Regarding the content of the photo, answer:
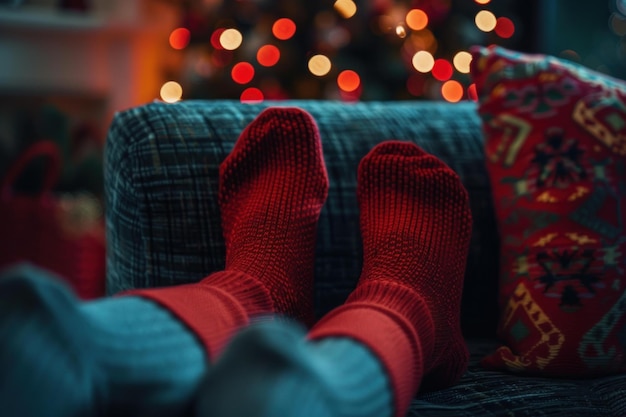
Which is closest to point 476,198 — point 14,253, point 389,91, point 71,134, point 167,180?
point 167,180

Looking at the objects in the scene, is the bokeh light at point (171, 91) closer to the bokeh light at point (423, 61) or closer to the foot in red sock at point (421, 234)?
the bokeh light at point (423, 61)

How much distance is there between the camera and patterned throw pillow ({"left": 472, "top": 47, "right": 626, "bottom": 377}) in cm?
75

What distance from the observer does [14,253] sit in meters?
1.61

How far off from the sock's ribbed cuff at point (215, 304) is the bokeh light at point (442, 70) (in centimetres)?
167

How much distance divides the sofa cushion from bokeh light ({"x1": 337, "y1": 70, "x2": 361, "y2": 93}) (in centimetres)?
120

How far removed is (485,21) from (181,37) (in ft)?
3.19

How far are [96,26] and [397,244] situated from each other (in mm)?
2052

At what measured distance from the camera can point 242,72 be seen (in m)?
2.16

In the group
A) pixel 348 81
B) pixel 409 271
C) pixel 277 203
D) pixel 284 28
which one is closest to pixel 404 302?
pixel 409 271

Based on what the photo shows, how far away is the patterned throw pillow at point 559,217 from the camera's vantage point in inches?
29.4

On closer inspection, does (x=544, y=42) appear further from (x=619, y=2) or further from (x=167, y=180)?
(x=167, y=180)

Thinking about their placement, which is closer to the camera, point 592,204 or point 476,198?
point 592,204

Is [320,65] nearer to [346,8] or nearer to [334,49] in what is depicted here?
[334,49]

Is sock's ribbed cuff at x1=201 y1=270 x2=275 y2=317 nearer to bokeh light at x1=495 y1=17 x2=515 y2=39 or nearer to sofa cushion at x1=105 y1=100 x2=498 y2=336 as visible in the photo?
sofa cushion at x1=105 y1=100 x2=498 y2=336
